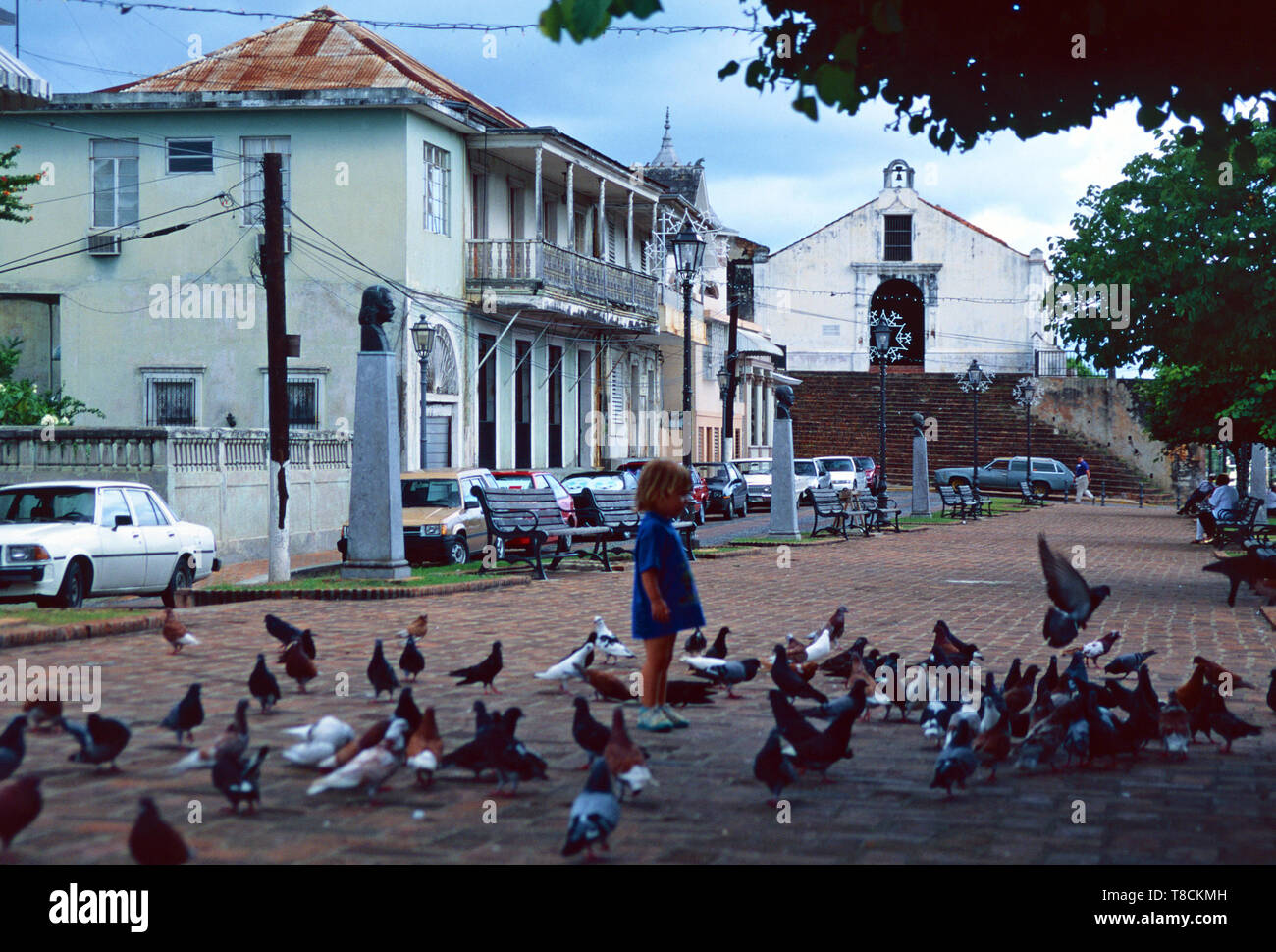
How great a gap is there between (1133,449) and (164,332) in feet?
143

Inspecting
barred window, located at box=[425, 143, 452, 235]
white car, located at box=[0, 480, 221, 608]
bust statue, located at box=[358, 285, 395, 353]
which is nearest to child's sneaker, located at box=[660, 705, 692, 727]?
white car, located at box=[0, 480, 221, 608]

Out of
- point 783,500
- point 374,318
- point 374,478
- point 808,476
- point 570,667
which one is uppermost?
point 374,318

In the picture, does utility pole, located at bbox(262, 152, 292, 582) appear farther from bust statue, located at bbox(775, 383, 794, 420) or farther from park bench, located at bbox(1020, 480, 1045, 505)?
park bench, located at bbox(1020, 480, 1045, 505)

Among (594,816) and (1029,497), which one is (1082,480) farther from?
(594,816)

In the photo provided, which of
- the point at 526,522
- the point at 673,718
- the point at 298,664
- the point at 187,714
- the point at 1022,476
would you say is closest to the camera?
the point at 187,714

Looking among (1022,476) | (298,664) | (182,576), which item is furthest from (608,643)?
(1022,476)

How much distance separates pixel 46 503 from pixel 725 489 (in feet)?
81.6

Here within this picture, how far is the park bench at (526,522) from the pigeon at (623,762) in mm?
11990

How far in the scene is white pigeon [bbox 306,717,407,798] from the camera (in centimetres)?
585

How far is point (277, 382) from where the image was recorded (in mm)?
17859

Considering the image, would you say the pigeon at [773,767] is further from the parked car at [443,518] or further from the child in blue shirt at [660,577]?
the parked car at [443,518]

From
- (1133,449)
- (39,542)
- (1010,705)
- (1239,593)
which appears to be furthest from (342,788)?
(1133,449)

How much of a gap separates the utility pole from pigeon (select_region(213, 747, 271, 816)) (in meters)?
12.1
